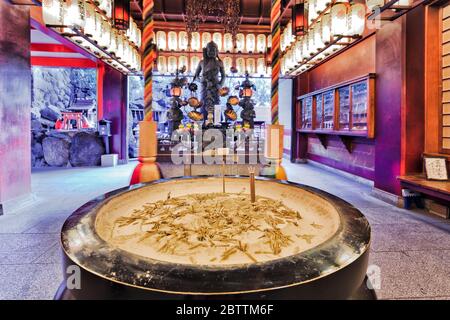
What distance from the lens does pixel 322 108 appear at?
7.77 metres

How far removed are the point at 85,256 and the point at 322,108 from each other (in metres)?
7.87

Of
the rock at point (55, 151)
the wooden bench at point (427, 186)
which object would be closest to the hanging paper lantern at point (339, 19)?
the wooden bench at point (427, 186)

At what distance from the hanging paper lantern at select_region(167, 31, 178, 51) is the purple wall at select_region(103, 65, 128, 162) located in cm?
199

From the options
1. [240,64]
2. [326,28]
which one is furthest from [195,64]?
[326,28]

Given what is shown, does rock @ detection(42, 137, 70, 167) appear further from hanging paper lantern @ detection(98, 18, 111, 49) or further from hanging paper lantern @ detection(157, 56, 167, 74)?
hanging paper lantern @ detection(98, 18, 111, 49)

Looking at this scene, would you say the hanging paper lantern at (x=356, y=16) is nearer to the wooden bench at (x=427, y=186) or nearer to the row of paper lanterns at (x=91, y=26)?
the wooden bench at (x=427, y=186)

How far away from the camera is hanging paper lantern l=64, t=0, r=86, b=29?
14.9ft

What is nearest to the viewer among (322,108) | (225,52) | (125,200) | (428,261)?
(125,200)

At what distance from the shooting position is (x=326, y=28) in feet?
18.6

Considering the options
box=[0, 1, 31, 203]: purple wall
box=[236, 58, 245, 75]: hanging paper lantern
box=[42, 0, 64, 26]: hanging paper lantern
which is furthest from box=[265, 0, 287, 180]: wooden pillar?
box=[236, 58, 245, 75]: hanging paper lantern

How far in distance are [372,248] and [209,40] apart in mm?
8609
